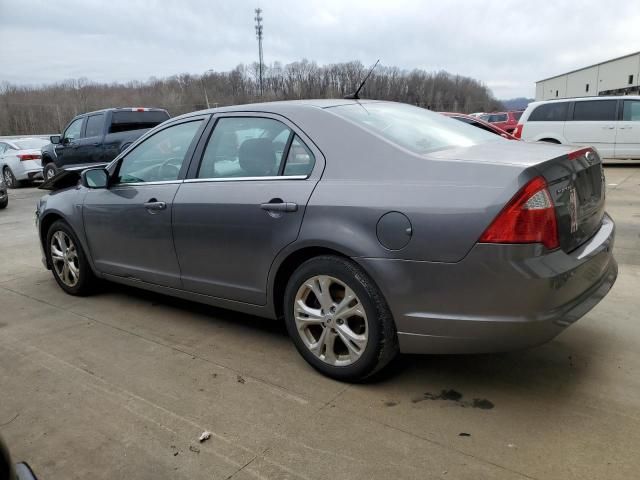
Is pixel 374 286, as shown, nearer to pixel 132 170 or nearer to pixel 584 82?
pixel 132 170

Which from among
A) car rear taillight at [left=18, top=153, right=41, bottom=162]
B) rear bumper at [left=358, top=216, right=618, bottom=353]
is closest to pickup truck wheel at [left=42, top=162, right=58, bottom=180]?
car rear taillight at [left=18, top=153, right=41, bottom=162]

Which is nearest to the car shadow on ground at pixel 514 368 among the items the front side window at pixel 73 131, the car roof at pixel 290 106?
the car roof at pixel 290 106

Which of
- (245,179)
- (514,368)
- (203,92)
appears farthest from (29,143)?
(203,92)

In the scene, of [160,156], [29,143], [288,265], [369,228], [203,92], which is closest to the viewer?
[369,228]

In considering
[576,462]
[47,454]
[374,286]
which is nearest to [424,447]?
A: [576,462]

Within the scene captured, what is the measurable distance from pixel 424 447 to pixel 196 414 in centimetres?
118

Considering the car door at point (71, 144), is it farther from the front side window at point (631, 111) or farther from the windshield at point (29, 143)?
the front side window at point (631, 111)

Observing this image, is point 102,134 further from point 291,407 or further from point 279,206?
point 291,407

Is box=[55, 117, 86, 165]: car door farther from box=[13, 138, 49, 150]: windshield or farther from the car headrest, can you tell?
the car headrest

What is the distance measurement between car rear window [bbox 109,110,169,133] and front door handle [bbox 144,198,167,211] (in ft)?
32.4

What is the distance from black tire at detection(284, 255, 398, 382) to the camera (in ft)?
9.20

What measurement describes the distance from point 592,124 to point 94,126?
40.4ft

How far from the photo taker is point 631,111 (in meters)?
13.1

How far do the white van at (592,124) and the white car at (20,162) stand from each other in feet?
45.9
